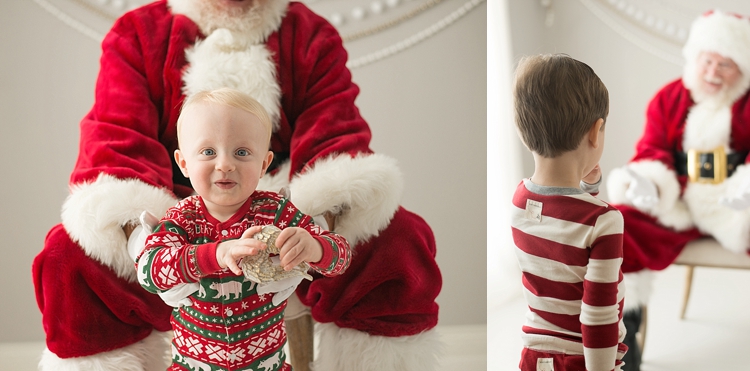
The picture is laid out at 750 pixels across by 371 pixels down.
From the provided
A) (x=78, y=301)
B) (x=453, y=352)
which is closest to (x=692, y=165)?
(x=453, y=352)

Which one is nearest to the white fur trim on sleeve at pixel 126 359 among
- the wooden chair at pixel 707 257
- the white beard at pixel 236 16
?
the white beard at pixel 236 16

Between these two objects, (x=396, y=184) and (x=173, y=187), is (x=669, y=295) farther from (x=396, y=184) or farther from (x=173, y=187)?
(x=173, y=187)

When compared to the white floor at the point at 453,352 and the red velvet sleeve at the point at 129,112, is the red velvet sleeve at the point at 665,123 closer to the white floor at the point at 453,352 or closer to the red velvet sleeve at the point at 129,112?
the white floor at the point at 453,352

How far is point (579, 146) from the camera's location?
77 centimetres

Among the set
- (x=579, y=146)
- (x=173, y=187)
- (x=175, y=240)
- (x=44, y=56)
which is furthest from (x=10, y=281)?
(x=579, y=146)

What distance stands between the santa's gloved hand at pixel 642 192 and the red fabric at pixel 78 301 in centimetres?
119

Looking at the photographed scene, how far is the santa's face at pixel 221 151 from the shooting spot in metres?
0.77

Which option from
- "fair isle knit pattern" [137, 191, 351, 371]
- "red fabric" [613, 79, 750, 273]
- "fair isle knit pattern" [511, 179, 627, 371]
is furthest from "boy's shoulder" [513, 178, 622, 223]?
"red fabric" [613, 79, 750, 273]

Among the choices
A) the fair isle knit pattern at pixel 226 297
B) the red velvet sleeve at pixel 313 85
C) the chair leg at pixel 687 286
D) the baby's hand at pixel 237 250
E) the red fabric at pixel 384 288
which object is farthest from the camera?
the chair leg at pixel 687 286

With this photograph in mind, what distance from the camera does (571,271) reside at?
0.76m

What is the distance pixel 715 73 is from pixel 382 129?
897 mm

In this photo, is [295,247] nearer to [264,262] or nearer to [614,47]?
[264,262]

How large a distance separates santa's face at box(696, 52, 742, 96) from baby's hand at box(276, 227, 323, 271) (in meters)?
1.36

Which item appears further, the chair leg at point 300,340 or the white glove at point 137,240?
the chair leg at point 300,340
